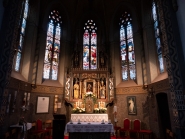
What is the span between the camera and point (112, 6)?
14945 mm

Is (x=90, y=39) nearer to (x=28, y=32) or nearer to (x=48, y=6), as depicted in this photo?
(x=48, y=6)

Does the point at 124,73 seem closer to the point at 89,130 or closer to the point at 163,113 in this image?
the point at 163,113

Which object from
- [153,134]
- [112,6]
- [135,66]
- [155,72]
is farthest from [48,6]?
[153,134]

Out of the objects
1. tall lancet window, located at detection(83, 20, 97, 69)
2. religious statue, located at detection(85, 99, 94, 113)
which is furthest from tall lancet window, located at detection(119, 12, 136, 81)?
religious statue, located at detection(85, 99, 94, 113)

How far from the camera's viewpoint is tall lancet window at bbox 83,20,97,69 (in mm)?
14351

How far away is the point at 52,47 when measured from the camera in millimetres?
13430

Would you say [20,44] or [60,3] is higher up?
[60,3]

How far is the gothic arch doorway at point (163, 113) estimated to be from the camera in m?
9.41

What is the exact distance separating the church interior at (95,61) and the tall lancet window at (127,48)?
3.8 inches

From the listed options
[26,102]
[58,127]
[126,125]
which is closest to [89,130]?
[58,127]

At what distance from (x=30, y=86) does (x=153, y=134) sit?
32.7ft

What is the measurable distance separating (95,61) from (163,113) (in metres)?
7.75

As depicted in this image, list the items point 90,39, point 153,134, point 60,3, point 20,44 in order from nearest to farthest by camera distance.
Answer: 1. point 153,134
2. point 20,44
3. point 60,3
4. point 90,39

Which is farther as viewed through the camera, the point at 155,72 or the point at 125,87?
the point at 125,87
